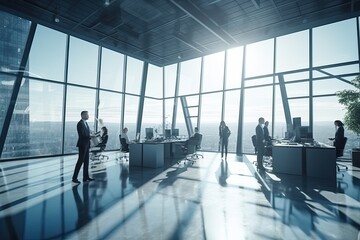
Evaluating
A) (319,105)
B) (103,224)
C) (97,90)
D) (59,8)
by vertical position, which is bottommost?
(103,224)

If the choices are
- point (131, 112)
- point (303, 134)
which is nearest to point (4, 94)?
point (131, 112)

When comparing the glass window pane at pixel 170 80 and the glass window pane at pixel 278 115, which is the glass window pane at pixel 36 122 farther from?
the glass window pane at pixel 278 115

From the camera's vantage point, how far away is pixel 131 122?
440 inches

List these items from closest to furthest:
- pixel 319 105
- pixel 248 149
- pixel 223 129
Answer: pixel 319 105 < pixel 223 129 < pixel 248 149

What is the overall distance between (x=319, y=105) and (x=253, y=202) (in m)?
6.31

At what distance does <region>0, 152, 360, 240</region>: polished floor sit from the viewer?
2.44m

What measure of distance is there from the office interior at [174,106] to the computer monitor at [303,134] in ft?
0.37

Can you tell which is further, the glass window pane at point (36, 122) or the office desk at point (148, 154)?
the glass window pane at point (36, 122)

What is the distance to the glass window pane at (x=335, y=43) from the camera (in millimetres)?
7328

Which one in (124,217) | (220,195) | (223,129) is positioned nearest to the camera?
(124,217)

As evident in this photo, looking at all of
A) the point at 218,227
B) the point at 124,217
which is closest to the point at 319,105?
the point at 218,227

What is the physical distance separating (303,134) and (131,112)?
27.3 ft

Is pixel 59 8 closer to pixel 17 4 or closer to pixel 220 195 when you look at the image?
pixel 17 4

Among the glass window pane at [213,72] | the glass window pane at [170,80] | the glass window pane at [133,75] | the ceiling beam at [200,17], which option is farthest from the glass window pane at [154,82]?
the ceiling beam at [200,17]
